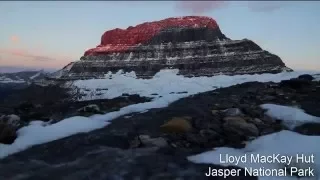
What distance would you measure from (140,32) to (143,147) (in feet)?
325

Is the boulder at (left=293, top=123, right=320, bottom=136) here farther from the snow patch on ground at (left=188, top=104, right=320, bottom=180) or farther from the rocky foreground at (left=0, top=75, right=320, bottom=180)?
the snow patch on ground at (left=188, top=104, right=320, bottom=180)

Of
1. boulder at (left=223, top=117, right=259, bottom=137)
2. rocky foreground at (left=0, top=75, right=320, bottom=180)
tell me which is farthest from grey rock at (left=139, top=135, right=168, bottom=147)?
boulder at (left=223, top=117, right=259, bottom=137)

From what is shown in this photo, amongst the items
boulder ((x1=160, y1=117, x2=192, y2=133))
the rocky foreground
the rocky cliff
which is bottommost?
the rocky foreground

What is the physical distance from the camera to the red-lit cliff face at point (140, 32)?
10131 cm

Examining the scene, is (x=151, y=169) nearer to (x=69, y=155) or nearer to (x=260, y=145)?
(x=69, y=155)

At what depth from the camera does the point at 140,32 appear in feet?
351

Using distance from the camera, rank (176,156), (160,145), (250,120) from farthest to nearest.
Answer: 1. (250,120)
2. (160,145)
3. (176,156)

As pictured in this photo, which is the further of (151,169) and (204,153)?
(204,153)

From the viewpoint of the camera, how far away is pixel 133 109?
15953 millimetres

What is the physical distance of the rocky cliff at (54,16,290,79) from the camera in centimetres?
7619

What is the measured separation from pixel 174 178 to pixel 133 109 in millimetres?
8395

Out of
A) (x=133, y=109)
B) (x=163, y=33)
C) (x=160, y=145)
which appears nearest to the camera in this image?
(x=160, y=145)

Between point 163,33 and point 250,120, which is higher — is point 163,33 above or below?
above

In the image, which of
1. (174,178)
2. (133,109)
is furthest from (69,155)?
(133,109)
